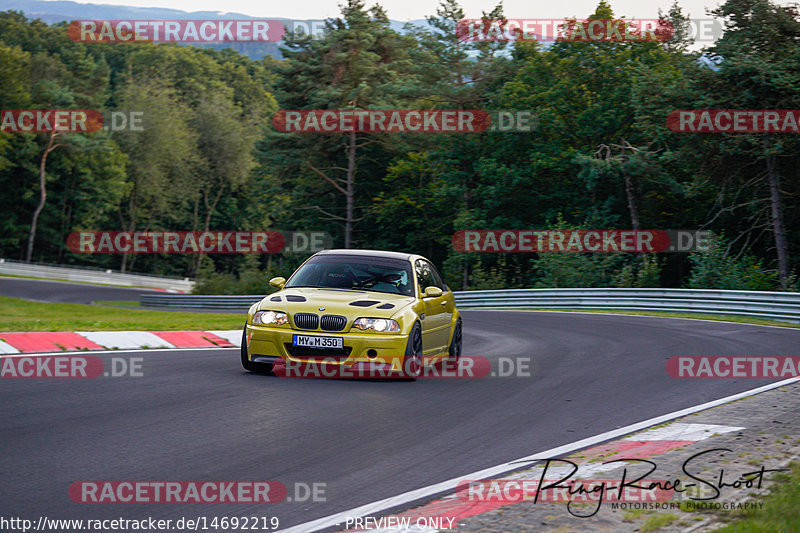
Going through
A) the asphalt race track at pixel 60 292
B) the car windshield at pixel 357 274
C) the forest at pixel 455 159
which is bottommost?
the asphalt race track at pixel 60 292

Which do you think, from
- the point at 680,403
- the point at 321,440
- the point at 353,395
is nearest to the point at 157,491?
the point at 321,440

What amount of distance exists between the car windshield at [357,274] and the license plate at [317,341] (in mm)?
1345

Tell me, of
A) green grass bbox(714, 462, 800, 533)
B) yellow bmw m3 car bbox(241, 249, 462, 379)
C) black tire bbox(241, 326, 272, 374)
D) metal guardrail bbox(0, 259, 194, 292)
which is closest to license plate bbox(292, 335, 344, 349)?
yellow bmw m3 car bbox(241, 249, 462, 379)

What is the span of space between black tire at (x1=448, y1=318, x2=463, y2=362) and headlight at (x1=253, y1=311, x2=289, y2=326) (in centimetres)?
293

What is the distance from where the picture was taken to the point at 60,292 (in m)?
50.3

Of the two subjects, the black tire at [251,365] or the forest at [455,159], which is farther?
the forest at [455,159]

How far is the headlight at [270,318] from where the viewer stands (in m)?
9.97

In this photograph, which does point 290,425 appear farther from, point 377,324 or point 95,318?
point 95,318

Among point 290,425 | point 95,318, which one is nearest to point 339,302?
point 290,425

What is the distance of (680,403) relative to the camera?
9086 mm

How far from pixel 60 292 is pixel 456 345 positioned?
43088 millimetres

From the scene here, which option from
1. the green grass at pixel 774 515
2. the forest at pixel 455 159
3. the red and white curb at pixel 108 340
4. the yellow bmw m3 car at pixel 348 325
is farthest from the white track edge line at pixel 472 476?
the forest at pixel 455 159

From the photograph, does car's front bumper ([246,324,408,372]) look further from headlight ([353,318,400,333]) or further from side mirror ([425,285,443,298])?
side mirror ([425,285,443,298])

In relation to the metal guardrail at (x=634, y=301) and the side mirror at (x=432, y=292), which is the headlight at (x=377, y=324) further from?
the metal guardrail at (x=634, y=301)
